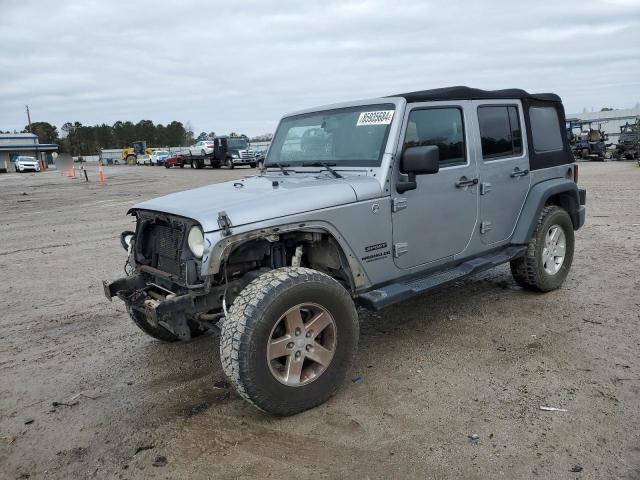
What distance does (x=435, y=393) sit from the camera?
3.67 metres

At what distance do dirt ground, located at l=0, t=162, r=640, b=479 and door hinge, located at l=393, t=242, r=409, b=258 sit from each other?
2.81 ft

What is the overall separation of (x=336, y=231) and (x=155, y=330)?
79.1 inches

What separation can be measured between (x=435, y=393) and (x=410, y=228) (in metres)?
1.27

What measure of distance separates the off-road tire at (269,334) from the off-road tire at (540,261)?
2631 millimetres

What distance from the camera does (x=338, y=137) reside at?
447 cm

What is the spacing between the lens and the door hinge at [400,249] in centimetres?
410

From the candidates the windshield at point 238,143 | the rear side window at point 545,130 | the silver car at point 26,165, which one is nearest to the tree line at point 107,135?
the silver car at point 26,165

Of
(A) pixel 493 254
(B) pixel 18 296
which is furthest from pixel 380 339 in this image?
(B) pixel 18 296

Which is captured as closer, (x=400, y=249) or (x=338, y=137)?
(x=400, y=249)

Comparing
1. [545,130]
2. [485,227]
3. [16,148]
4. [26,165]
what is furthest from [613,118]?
[16,148]

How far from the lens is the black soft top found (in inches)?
170

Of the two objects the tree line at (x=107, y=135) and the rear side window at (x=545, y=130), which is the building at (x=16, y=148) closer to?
the tree line at (x=107, y=135)

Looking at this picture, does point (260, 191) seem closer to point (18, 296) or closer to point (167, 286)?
point (167, 286)

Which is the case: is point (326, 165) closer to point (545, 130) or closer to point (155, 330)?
point (155, 330)
